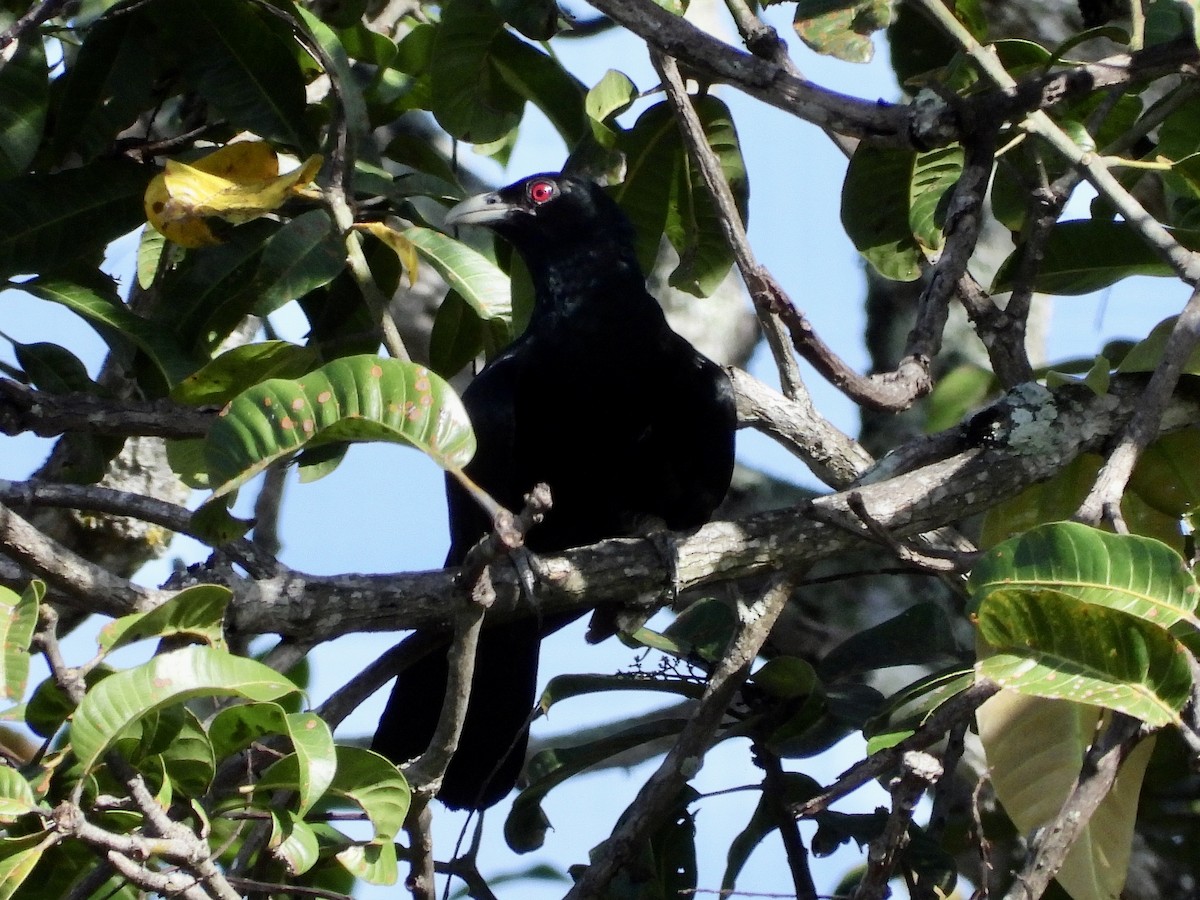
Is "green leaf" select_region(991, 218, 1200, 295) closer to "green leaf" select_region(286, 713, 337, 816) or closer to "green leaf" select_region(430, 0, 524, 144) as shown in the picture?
"green leaf" select_region(430, 0, 524, 144)

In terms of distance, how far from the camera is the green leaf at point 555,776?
360 cm

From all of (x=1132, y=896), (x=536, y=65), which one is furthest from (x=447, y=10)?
(x=1132, y=896)

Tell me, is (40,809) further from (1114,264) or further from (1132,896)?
(1132,896)

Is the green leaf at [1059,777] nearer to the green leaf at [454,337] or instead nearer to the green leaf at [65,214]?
the green leaf at [454,337]

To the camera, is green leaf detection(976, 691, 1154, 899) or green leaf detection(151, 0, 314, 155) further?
green leaf detection(151, 0, 314, 155)

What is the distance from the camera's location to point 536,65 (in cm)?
403

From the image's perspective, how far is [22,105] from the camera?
3.51 meters

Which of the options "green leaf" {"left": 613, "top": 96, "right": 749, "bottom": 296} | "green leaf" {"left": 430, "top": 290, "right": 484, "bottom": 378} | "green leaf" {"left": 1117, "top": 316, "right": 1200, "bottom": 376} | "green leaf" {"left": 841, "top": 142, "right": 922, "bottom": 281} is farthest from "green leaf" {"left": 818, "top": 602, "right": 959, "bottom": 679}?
"green leaf" {"left": 430, "top": 290, "right": 484, "bottom": 378}

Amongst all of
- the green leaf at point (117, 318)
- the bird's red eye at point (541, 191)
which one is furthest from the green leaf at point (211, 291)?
the bird's red eye at point (541, 191)

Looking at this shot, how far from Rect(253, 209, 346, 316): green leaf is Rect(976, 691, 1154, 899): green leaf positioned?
6.06 feet

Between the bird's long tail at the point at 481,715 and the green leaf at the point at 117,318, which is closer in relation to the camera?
the green leaf at the point at 117,318

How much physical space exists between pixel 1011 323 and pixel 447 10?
1830 mm

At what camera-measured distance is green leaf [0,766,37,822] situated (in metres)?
1.80

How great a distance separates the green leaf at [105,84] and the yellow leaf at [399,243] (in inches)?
32.8
